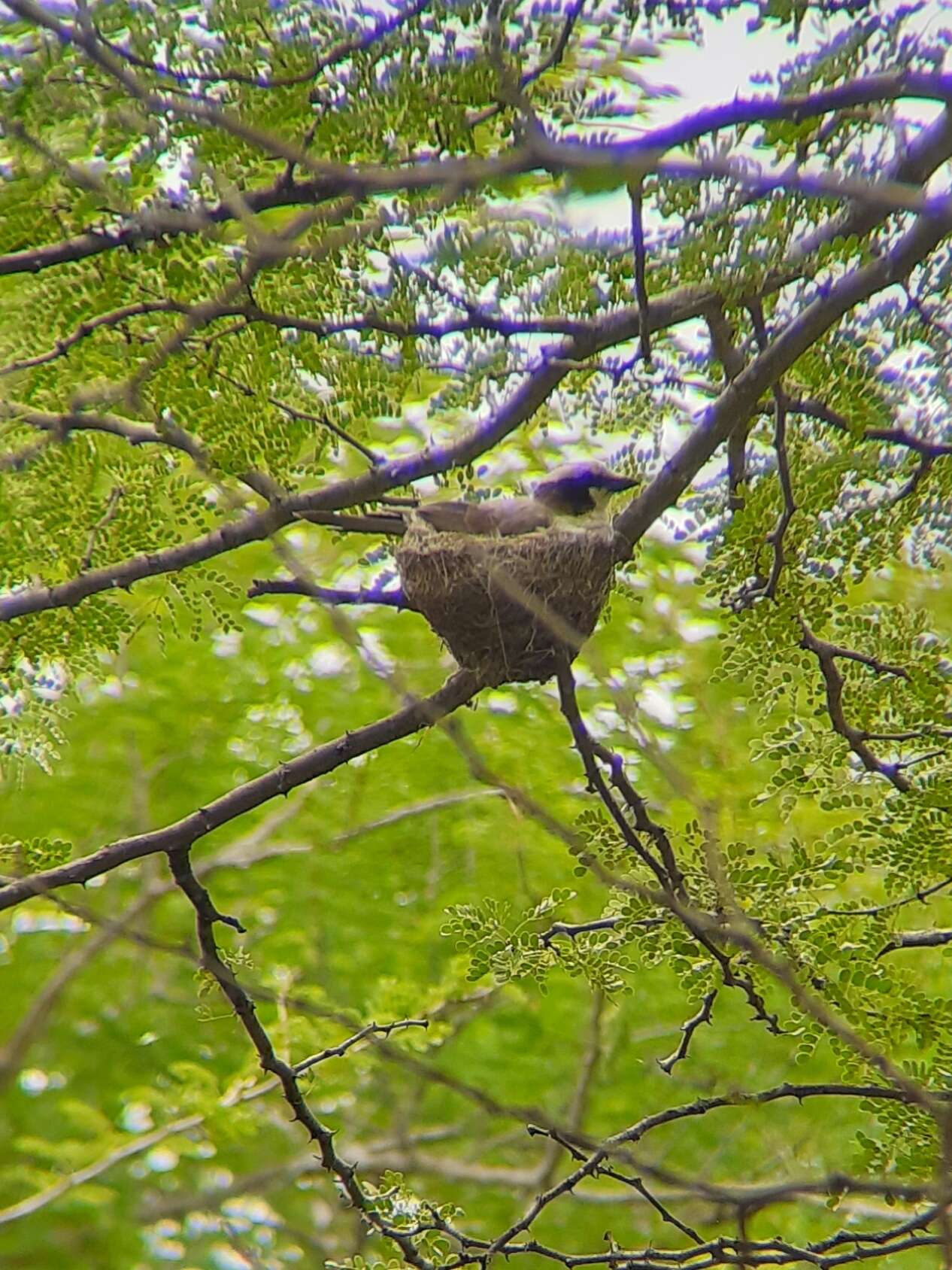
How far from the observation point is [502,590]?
3.10 metres

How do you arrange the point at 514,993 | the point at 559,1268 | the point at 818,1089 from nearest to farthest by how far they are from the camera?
the point at 818,1089
the point at 514,993
the point at 559,1268

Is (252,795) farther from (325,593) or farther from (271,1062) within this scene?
(325,593)

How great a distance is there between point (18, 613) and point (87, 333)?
2.58 feet

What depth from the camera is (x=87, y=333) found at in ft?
10.6

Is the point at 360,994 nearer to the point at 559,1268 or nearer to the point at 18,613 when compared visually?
the point at 559,1268

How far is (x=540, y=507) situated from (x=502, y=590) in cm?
73

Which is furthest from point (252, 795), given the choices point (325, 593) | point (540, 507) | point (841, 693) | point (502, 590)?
point (841, 693)

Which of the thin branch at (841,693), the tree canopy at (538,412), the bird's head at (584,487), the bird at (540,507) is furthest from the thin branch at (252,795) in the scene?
the bird's head at (584,487)

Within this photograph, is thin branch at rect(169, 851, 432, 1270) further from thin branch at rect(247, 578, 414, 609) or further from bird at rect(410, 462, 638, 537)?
bird at rect(410, 462, 638, 537)

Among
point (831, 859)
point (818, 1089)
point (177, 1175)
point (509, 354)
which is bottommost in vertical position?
point (818, 1089)

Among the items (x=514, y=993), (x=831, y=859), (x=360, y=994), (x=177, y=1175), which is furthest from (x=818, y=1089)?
(x=177, y=1175)

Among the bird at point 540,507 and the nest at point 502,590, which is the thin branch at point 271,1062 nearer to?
the nest at point 502,590

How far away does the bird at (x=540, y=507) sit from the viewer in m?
3.47

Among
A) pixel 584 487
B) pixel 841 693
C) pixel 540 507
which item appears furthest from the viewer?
pixel 584 487
